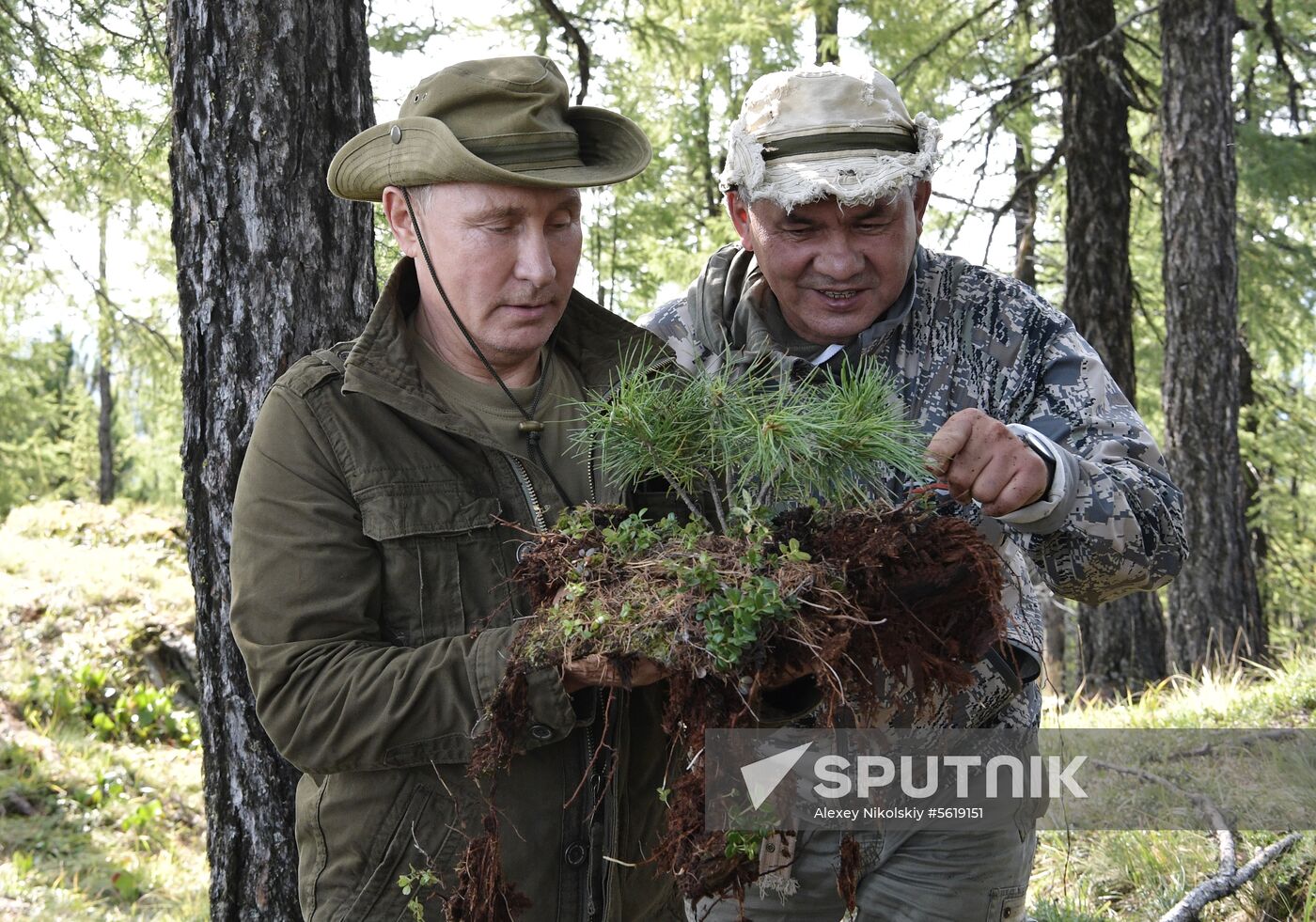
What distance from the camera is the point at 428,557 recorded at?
6.45 ft

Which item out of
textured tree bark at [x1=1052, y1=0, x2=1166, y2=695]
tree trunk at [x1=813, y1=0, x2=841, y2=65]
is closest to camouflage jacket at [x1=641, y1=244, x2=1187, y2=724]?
textured tree bark at [x1=1052, y1=0, x2=1166, y2=695]

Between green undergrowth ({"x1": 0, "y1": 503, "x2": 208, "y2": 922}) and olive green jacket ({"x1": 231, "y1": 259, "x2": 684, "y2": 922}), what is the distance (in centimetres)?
375

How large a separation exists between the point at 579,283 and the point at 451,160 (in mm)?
3685

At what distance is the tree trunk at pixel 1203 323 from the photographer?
7547 mm


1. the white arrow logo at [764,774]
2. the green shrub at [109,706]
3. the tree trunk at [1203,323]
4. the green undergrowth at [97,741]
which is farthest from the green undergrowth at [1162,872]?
the green shrub at [109,706]

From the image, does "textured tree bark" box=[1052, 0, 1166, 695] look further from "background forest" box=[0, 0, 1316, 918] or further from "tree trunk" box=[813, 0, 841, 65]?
"tree trunk" box=[813, 0, 841, 65]

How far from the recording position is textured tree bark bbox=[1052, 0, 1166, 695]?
318 inches

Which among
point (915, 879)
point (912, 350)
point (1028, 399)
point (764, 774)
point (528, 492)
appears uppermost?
point (912, 350)

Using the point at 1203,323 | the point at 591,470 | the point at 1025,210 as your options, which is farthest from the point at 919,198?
the point at 1025,210

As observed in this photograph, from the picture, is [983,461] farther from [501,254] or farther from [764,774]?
[501,254]

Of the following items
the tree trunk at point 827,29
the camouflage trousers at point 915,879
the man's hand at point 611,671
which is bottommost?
the camouflage trousers at point 915,879

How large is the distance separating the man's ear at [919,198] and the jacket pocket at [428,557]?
111 cm

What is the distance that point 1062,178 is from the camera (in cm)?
1089

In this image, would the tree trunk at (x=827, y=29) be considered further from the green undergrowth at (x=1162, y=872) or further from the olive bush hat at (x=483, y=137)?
the olive bush hat at (x=483, y=137)
